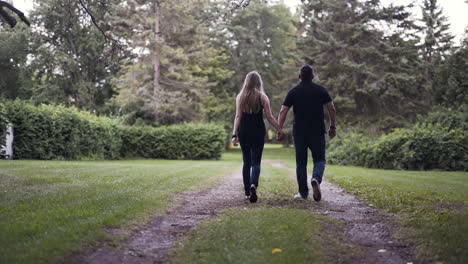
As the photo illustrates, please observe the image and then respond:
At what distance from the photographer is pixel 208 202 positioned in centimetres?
735

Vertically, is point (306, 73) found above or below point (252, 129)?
above

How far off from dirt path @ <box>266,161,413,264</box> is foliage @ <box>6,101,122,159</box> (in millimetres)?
15245

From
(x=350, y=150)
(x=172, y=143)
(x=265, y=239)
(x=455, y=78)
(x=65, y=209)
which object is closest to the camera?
(x=265, y=239)

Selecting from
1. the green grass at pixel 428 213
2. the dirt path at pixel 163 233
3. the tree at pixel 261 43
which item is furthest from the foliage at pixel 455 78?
the dirt path at pixel 163 233

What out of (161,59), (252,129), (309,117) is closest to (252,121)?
(252,129)

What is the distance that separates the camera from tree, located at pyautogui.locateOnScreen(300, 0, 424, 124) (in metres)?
31.2

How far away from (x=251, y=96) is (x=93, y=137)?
19.4 meters

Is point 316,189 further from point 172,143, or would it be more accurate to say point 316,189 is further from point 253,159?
point 172,143

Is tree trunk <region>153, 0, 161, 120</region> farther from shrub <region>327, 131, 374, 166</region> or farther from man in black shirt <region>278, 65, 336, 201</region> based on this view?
man in black shirt <region>278, 65, 336, 201</region>

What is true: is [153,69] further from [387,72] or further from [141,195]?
[141,195]

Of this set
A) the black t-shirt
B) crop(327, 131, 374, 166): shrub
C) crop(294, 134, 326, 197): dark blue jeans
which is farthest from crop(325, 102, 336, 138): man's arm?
crop(327, 131, 374, 166): shrub

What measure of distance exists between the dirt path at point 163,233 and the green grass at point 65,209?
21 cm

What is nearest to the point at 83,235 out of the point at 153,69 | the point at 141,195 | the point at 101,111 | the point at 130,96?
the point at 141,195

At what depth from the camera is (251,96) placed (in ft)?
23.1
